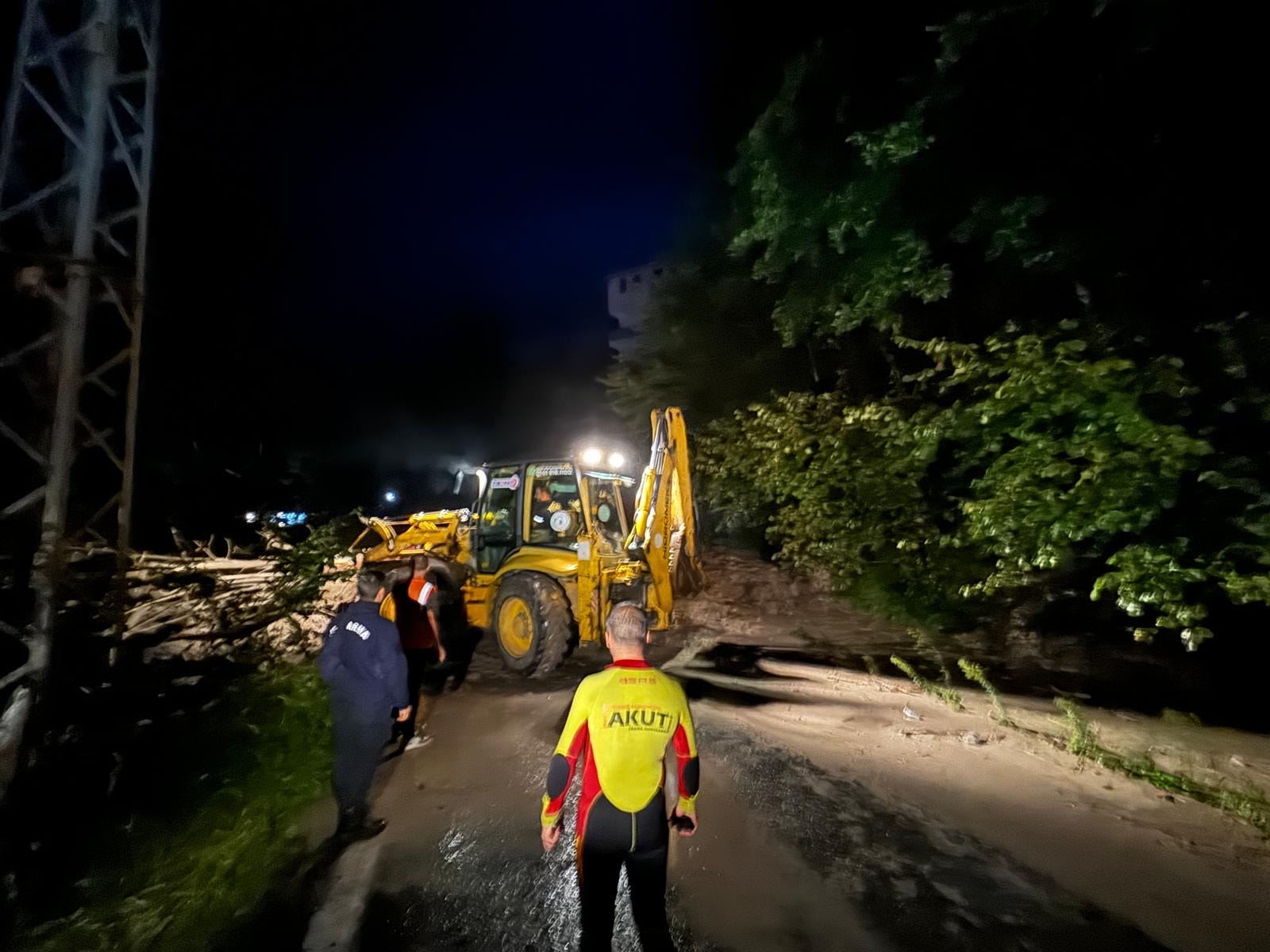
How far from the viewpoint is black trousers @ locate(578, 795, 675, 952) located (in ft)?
9.15

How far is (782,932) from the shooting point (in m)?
3.49

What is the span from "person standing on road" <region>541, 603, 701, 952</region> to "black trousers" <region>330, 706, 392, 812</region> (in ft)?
7.04

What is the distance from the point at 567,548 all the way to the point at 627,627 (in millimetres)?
5851

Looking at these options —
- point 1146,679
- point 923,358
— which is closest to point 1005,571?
point 1146,679

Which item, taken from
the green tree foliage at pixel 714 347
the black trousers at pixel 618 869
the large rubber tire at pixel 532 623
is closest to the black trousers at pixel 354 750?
the black trousers at pixel 618 869

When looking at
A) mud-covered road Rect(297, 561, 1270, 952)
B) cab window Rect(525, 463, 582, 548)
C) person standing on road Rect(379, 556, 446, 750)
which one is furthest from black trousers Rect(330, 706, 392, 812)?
cab window Rect(525, 463, 582, 548)

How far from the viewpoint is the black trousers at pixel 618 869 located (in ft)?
9.15

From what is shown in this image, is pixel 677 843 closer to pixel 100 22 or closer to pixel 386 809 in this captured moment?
pixel 386 809

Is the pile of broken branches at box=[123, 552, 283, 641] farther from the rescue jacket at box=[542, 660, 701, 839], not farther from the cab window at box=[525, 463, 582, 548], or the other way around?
the rescue jacket at box=[542, 660, 701, 839]

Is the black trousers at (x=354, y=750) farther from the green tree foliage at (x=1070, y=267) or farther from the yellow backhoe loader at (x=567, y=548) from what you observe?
the green tree foliage at (x=1070, y=267)

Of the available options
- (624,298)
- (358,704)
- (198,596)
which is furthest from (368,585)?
(624,298)

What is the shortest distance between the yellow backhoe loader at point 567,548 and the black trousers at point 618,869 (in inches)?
219

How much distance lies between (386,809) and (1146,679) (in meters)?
8.29

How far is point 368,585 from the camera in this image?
4812 millimetres
